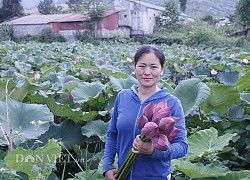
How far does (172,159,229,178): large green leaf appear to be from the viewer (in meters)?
1.78

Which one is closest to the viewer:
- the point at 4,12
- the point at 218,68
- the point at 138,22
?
the point at 218,68

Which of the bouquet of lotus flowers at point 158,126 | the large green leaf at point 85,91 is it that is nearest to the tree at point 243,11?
the large green leaf at point 85,91

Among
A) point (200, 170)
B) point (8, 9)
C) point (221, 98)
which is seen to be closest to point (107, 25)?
point (8, 9)

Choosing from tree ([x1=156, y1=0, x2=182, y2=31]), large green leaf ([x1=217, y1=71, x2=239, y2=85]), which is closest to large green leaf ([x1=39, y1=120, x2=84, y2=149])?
large green leaf ([x1=217, y1=71, x2=239, y2=85])

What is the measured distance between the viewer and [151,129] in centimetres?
105

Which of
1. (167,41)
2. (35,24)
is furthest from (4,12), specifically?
(167,41)

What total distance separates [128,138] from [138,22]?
97.6 feet

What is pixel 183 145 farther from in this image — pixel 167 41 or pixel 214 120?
pixel 167 41

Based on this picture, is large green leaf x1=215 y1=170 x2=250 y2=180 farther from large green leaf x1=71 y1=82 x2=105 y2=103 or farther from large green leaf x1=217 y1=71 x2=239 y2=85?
large green leaf x1=217 y1=71 x2=239 y2=85

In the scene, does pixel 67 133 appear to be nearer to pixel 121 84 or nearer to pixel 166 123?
pixel 121 84

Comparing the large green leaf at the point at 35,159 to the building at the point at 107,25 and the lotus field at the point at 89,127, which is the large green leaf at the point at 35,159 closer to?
the lotus field at the point at 89,127

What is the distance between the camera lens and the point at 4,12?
40219 mm

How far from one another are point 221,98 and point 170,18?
99.9ft

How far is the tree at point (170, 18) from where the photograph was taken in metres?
32.3
